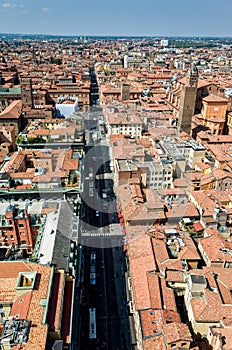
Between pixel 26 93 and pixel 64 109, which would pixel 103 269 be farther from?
pixel 26 93

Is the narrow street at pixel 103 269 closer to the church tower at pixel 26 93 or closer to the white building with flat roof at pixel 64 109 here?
the white building with flat roof at pixel 64 109

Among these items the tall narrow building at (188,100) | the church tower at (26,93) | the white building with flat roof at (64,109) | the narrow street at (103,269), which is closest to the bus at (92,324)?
the narrow street at (103,269)

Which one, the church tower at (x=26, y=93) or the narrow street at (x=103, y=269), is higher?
the church tower at (x=26, y=93)

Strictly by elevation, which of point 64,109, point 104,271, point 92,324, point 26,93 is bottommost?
point 92,324

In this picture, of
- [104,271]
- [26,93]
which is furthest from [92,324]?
[26,93]

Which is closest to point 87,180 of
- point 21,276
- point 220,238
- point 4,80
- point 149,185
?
point 149,185

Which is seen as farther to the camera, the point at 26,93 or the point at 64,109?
the point at 64,109

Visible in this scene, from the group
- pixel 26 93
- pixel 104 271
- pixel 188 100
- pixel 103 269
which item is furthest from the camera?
pixel 26 93

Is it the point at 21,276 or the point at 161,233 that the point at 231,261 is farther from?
the point at 21,276

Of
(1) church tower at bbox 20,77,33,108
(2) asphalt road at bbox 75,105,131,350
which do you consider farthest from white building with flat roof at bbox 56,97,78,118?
(2) asphalt road at bbox 75,105,131,350

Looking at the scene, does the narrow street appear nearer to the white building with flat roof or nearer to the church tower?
the white building with flat roof
